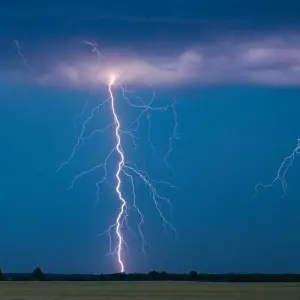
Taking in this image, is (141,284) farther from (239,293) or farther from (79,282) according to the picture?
(239,293)

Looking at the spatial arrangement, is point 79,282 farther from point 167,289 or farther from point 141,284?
point 167,289

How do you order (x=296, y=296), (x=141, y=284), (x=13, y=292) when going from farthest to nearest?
(x=141, y=284)
(x=13, y=292)
(x=296, y=296)

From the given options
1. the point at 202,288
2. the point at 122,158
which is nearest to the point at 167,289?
the point at 202,288

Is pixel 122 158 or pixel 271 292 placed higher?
pixel 122 158

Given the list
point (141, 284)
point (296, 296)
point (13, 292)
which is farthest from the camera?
point (141, 284)

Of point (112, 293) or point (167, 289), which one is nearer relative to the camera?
point (112, 293)

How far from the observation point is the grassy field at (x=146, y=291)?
1173 centimetres

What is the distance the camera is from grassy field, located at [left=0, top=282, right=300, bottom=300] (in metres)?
11.7

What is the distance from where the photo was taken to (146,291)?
1259 centimetres

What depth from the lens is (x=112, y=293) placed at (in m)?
12.3

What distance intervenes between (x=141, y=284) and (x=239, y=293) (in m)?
2.16

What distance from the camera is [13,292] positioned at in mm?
12594

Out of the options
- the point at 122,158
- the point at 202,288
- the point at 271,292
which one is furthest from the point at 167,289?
the point at 122,158

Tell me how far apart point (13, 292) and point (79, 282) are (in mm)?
2027
